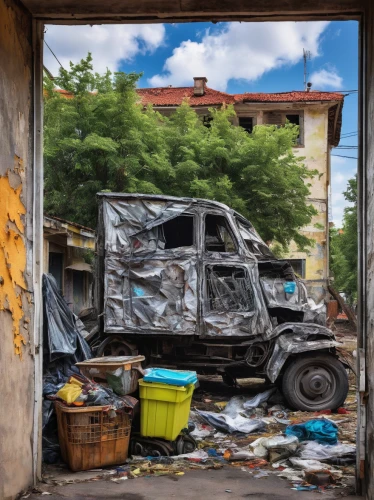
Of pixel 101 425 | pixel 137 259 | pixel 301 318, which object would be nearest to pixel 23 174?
pixel 101 425

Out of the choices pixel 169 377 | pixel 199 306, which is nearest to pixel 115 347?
pixel 199 306

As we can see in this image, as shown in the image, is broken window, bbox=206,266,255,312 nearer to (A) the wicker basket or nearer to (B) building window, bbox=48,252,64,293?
(A) the wicker basket

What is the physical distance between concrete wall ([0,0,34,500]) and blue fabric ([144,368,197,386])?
5.28 ft

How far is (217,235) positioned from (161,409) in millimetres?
3737

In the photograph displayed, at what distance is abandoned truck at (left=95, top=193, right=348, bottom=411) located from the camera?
342 inches

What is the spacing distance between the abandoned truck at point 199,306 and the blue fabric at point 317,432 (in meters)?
1.70

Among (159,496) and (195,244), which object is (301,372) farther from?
(159,496)

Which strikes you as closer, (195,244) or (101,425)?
(101,425)

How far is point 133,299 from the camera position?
8.88 metres

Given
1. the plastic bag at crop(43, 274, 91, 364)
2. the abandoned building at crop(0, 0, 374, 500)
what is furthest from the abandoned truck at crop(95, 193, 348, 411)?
the abandoned building at crop(0, 0, 374, 500)

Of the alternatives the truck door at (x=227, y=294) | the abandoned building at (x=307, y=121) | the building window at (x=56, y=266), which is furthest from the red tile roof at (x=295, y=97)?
the truck door at (x=227, y=294)

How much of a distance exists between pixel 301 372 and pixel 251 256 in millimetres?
1864

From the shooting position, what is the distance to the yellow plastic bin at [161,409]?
617cm

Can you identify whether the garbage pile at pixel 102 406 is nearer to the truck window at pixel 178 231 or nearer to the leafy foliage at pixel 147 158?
the truck window at pixel 178 231
